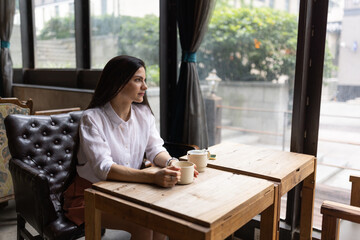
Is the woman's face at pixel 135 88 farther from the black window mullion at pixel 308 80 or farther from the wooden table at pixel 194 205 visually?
the black window mullion at pixel 308 80

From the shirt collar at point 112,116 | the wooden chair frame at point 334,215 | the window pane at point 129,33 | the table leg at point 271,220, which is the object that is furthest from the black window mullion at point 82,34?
the wooden chair frame at point 334,215

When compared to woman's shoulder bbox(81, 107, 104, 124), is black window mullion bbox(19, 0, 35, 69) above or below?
above

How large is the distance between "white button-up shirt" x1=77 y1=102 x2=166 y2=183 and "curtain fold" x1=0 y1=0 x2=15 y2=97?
12.3 ft

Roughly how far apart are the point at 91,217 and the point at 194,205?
0.48 metres

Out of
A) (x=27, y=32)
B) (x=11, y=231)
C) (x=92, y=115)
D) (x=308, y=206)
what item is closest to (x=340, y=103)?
(x=308, y=206)

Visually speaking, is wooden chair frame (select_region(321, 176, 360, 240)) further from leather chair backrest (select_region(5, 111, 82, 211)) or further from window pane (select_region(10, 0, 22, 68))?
window pane (select_region(10, 0, 22, 68))

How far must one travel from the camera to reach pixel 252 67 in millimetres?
2717

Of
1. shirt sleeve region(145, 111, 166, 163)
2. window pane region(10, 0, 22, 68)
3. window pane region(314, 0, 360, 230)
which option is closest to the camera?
shirt sleeve region(145, 111, 166, 163)

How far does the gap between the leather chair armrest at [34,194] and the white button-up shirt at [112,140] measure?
0.20m

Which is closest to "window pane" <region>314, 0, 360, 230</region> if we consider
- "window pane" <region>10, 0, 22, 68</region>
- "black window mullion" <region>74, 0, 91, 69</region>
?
"black window mullion" <region>74, 0, 91, 69</region>

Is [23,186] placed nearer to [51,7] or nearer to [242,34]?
[242,34]

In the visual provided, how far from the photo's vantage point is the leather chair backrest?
1882 millimetres

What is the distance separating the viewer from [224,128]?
120 inches

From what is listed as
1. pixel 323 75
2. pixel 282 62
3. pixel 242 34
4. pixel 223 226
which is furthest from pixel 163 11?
pixel 223 226
